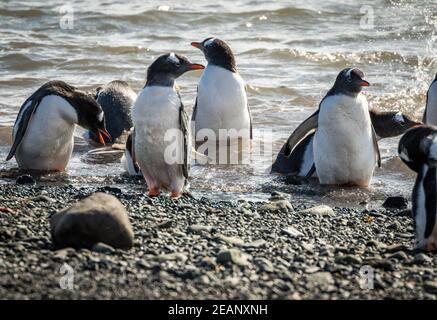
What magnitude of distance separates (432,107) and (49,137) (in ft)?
15.4

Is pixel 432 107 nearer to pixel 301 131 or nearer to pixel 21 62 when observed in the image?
pixel 301 131

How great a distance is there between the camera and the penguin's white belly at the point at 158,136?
850cm

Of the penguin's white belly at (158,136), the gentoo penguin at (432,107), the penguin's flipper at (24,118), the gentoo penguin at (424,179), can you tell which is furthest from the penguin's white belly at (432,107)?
the penguin's flipper at (24,118)

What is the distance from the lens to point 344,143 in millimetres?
9602

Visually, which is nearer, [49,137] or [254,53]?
[49,137]

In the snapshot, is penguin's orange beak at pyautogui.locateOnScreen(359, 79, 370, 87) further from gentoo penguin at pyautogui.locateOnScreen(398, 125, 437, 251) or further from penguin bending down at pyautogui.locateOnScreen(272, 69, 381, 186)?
gentoo penguin at pyautogui.locateOnScreen(398, 125, 437, 251)

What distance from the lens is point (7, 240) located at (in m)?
6.00

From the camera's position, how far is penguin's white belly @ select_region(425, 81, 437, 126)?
36.1 feet

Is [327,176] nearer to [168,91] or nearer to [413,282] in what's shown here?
[168,91]

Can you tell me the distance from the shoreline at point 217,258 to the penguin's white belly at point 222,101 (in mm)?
4366

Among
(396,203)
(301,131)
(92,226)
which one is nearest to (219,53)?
(301,131)

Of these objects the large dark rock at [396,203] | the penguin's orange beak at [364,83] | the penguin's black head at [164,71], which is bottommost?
the large dark rock at [396,203]

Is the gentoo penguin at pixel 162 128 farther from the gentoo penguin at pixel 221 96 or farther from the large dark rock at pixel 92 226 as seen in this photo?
the gentoo penguin at pixel 221 96

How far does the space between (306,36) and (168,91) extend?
10.9m
